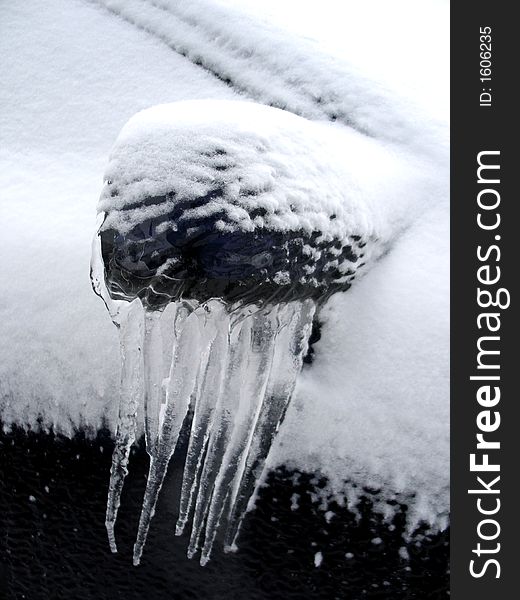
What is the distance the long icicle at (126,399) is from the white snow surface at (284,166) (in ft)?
0.18

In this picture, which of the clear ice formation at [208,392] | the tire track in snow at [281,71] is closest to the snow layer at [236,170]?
the clear ice formation at [208,392]

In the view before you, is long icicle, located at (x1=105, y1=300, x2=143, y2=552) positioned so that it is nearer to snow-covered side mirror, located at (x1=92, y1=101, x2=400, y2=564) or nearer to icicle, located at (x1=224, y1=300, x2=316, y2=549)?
snow-covered side mirror, located at (x1=92, y1=101, x2=400, y2=564)

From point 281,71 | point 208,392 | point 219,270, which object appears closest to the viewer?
point 219,270

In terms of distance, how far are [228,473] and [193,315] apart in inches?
11.4

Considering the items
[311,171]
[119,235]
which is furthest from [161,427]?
[311,171]

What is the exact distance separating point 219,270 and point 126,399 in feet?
1.09

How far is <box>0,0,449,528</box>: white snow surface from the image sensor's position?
4.17 feet

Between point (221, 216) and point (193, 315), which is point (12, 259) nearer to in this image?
point (193, 315)

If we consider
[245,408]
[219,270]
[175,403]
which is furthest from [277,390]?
[219,270]

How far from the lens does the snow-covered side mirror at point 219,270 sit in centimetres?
107

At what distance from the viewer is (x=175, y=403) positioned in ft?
4.16

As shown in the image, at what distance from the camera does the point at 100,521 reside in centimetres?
138

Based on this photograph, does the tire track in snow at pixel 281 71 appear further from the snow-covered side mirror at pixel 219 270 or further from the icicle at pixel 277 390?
the icicle at pixel 277 390

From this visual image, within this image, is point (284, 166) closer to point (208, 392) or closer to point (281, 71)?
point (208, 392)
